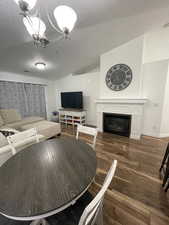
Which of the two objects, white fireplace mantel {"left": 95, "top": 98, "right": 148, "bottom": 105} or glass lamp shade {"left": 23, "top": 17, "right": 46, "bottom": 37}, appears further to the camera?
white fireplace mantel {"left": 95, "top": 98, "right": 148, "bottom": 105}

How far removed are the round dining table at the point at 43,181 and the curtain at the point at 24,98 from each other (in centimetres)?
371

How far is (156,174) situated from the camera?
1794mm

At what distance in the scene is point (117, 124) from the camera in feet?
11.5

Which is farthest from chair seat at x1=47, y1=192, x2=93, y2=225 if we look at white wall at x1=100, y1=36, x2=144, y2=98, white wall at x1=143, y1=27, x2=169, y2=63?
white wall at x1=143, y1=27, x2=169, y2=63

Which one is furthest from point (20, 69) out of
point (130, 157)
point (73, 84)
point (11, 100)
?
point (130, 157)

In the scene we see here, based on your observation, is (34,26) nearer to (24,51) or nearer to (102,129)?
(24,51)

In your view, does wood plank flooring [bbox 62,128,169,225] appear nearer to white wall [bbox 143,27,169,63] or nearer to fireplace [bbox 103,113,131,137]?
fireplace [bbox 103,113,131,137]

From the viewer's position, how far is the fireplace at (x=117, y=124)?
10.8 ft

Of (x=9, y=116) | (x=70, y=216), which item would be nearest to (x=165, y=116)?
(x=70, y=216)

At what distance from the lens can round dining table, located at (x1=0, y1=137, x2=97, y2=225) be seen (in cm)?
60

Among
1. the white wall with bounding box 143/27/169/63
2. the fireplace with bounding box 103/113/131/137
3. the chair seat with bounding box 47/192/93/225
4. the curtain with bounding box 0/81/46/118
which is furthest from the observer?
the curtain with bounding box 0/81/46/118

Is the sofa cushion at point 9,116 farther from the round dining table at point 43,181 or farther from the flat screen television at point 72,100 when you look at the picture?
the round dining table at point 43,181

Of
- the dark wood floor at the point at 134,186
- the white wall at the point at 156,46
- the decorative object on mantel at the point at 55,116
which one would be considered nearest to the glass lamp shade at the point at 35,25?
the dark wood floor at the point at 134,186

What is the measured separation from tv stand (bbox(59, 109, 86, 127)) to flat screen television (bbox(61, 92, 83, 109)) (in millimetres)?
221
